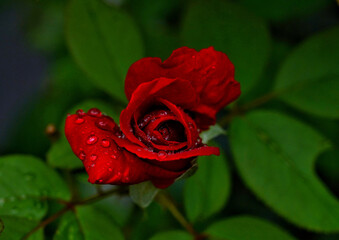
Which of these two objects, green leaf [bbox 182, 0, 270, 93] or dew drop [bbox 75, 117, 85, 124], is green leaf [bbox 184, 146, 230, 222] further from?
dew drop [bbox 75, 117, 85, 124]

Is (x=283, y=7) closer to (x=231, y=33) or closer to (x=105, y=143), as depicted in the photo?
(x=231, y=33)

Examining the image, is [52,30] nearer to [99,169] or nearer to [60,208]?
[60,208]

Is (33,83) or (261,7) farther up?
(261,7)

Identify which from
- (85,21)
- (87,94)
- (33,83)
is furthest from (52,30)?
(85,21)

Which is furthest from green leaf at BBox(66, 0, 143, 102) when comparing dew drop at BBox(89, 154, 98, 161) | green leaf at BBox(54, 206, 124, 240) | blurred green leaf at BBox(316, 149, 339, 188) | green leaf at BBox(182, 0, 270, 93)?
blurred green leaf at BBox(316, 149, 339, 188)

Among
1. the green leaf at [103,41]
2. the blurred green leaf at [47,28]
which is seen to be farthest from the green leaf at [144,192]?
the blurred green leaf at [47,28]

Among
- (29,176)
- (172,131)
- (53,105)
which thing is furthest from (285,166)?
(53,105)
